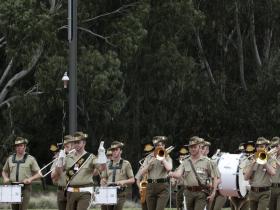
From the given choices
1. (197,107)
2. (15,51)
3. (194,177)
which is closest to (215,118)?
(197,107)

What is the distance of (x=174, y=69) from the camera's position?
4250cm

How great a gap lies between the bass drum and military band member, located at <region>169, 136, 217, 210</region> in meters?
5.61

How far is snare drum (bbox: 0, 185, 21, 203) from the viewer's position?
19.5 meters

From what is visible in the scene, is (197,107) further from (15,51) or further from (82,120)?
(15,51)

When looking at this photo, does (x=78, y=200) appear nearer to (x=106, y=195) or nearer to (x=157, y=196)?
(x=106, y=195)

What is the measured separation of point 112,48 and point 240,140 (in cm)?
1008

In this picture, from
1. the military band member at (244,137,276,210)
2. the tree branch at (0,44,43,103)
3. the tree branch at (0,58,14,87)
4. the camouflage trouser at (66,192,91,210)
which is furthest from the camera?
the tree branch at (0,58,14,87)

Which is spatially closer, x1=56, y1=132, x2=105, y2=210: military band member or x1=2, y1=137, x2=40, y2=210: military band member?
x1=56, y1=132, x2=105, y2=210: military band member

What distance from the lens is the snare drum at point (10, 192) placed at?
19520mm

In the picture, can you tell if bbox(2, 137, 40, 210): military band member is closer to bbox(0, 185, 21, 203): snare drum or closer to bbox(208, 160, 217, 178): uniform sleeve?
bbox(0, 185, 21, 203): snare drum

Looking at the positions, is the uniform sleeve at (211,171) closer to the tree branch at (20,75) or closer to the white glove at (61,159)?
the white glove at (61,159)

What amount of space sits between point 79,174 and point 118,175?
11.7 ft

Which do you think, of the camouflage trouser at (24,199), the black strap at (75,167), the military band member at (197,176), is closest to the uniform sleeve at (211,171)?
the military band member at (197,176)

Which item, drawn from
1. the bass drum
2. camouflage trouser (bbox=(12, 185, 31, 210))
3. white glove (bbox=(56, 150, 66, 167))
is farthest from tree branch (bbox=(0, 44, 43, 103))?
white glove (bbox=(56, 150, 66, 167))
